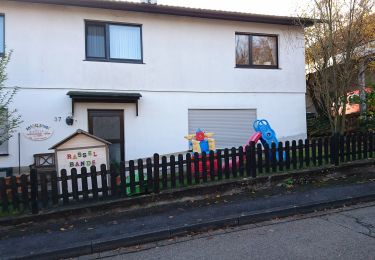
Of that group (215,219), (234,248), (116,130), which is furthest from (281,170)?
(116,130)

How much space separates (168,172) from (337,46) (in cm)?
646

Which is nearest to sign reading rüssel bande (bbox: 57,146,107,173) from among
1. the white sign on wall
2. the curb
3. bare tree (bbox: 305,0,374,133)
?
the white sign on wall

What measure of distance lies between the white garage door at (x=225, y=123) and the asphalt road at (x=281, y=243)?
6573 mm

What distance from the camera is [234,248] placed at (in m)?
5.07

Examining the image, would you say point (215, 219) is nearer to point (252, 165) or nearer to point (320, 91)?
point (252, 165)

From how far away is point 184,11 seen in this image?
11.8 metres

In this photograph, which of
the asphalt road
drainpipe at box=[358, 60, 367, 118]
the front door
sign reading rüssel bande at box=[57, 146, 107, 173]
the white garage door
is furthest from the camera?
the white garage door

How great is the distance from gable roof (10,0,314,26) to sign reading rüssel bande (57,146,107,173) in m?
5.04

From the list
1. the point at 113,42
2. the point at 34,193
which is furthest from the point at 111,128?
the point at 34,193

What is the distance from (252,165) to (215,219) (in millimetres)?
2600

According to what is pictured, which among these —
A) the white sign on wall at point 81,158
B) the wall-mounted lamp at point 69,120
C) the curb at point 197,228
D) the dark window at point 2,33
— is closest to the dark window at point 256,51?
the wall-mounted lamp at point 69,120

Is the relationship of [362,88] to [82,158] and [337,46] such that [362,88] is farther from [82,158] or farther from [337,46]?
[82,158]

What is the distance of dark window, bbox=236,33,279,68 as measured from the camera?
43.6 feet

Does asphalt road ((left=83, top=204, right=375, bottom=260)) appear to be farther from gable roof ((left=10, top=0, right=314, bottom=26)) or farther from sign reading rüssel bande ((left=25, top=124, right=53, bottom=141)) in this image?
gable roof ((left=10, top=0, right=314, bottom=26))
